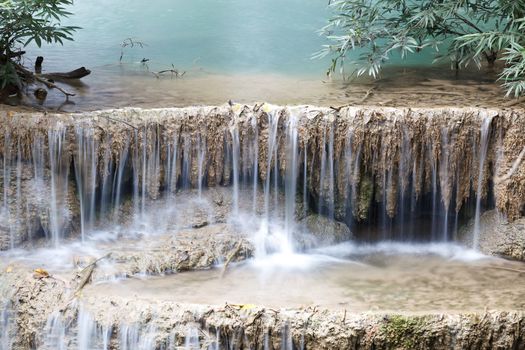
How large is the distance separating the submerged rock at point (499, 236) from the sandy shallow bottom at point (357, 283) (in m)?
0.11

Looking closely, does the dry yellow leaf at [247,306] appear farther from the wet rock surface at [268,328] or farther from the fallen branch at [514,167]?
the fallen branch at [514,167]

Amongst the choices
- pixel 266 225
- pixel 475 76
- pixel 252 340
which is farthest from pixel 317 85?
pixel 252 340

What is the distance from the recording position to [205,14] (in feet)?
44.3

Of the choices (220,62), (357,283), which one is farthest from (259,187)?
(220,62)

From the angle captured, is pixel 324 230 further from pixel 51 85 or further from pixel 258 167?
pixel 51 85

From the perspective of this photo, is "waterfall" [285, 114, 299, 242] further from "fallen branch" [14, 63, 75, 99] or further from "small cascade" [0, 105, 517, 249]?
"fallen branch" [14, 63, 75, 99]

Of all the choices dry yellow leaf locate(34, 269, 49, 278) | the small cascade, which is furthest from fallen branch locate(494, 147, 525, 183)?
dry yellow leaf locate(34, 269, 49, 278)

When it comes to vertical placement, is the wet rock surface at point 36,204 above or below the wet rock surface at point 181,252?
above

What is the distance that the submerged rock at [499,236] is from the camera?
728cm

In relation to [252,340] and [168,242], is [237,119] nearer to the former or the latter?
[168,242]

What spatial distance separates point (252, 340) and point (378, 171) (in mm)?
2238

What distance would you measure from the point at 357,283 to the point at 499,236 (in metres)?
1.48

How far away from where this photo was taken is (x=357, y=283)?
262 inches

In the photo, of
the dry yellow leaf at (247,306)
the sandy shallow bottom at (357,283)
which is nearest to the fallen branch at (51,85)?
the sandy shallow bottom at (357,283)
